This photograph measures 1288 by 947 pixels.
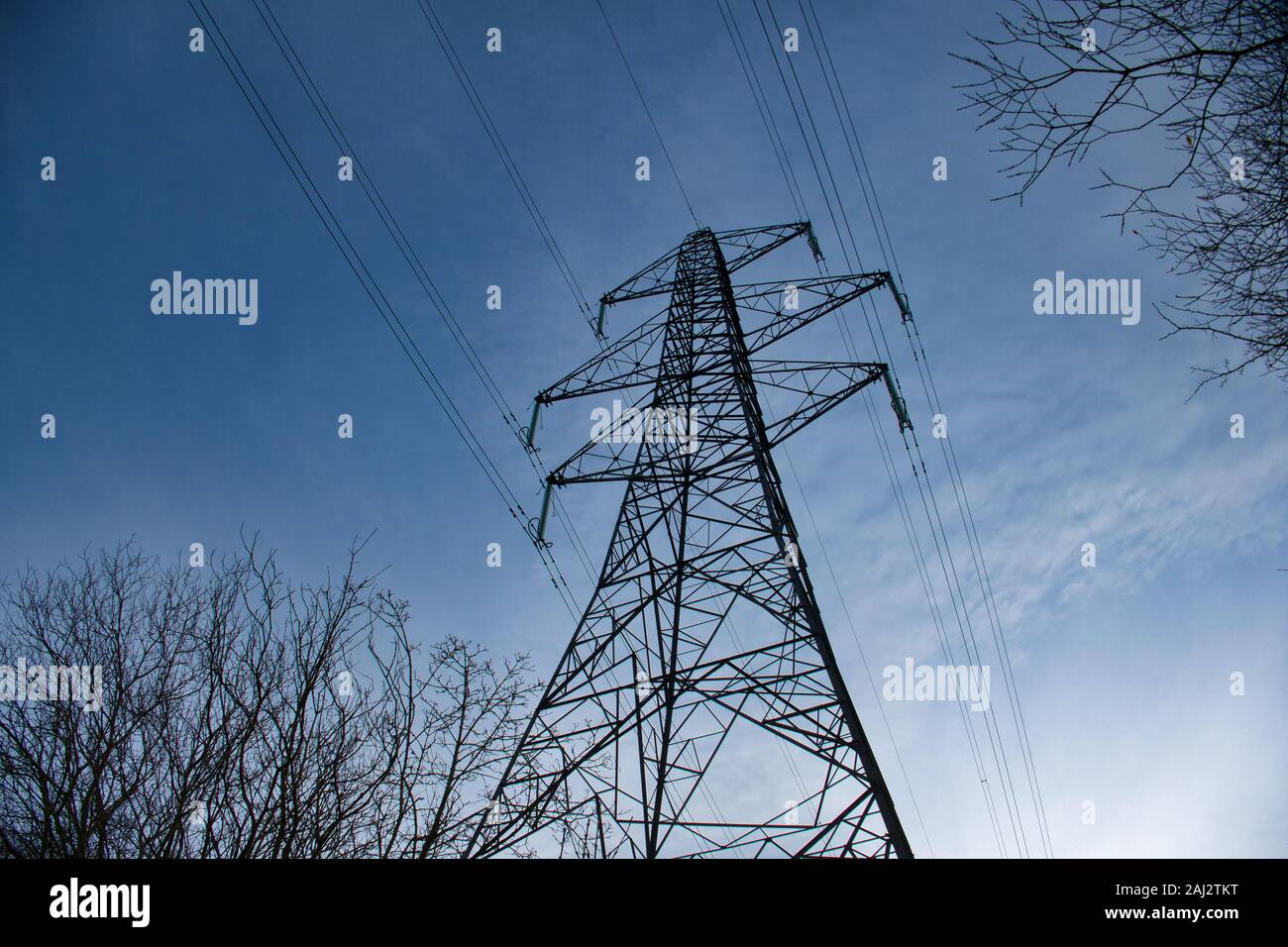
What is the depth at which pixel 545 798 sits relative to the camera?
19.5 feet

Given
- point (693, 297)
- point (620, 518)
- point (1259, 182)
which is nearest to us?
point (1259, 182)

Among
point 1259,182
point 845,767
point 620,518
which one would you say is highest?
point 1259,182

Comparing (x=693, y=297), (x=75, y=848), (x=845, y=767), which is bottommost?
(x=75, y=848)

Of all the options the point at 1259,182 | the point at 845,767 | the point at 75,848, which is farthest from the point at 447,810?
the point at 1259,182

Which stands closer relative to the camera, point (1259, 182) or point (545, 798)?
point (1259, 182)

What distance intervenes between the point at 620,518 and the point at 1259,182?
19.9 ft

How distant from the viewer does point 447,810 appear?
23.1 feet
